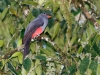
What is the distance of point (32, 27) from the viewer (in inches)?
172

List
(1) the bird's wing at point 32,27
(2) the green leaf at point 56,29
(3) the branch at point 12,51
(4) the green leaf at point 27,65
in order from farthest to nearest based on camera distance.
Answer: (1) the bird's wing at point 32,27 → (2) the green leaf at point 56,29 → (3) the branch at point 12,51 → (4) the green leaf at point 27,65

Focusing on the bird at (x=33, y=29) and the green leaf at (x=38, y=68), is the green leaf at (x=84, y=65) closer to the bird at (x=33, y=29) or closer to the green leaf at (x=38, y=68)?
the green leaf at (x=38, y=68)

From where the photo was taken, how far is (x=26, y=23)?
366 centimetres

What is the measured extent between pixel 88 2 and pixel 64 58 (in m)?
1.25

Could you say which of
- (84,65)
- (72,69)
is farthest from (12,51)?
(84,65)

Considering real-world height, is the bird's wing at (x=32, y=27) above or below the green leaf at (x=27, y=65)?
below

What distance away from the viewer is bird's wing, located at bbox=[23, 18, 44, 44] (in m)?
3.96

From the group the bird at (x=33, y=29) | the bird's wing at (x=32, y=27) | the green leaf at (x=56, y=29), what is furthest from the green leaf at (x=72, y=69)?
the bird's wing at (x=32, y=27)

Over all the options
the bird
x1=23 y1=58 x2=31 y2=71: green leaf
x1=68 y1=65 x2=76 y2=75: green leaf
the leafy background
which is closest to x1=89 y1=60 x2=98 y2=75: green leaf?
the leafy background

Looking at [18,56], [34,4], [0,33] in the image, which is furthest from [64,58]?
[0,33]

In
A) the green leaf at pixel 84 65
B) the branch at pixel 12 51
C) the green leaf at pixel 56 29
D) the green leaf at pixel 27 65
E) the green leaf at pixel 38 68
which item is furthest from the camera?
the green leaf at pixel 56 29

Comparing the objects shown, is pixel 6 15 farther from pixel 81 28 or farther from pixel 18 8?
pixel 81 28

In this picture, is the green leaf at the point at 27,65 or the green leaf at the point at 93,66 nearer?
the green leaf at the point at 93,66

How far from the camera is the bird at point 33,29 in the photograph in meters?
3.64
